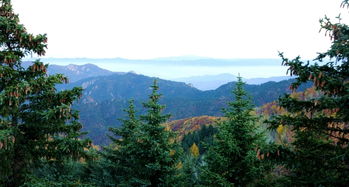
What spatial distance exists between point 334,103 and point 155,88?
1152 cm

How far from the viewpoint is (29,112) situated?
9750 mm

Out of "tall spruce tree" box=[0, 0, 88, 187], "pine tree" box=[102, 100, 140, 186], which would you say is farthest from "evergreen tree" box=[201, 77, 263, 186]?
"tall spruce tree" box=[0, 0, 88, 187]

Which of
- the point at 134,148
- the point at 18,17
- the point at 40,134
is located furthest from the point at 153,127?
the point at 18,17

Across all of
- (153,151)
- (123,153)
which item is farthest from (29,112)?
(123,153)

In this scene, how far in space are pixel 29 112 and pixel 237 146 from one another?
993 cm

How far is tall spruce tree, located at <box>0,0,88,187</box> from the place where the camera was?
920 cm

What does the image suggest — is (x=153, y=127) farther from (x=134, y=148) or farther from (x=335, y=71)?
(x=335, y=71)

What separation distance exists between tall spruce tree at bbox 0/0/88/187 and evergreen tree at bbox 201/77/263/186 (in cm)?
770

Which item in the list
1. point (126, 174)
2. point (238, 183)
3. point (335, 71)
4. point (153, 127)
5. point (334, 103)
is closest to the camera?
point (334, 103)

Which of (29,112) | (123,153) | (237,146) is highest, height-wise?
(29,112)

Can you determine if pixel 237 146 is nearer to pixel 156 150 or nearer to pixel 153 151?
pixel 156 150

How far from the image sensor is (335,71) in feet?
29.7

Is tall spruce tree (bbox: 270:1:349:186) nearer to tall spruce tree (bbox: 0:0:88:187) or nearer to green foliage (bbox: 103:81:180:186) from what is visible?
tall spruce tree (bbox: 0:0:88:187)

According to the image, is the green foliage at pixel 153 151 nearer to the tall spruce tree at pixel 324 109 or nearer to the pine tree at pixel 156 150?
the pine tree at pixel 156 150
